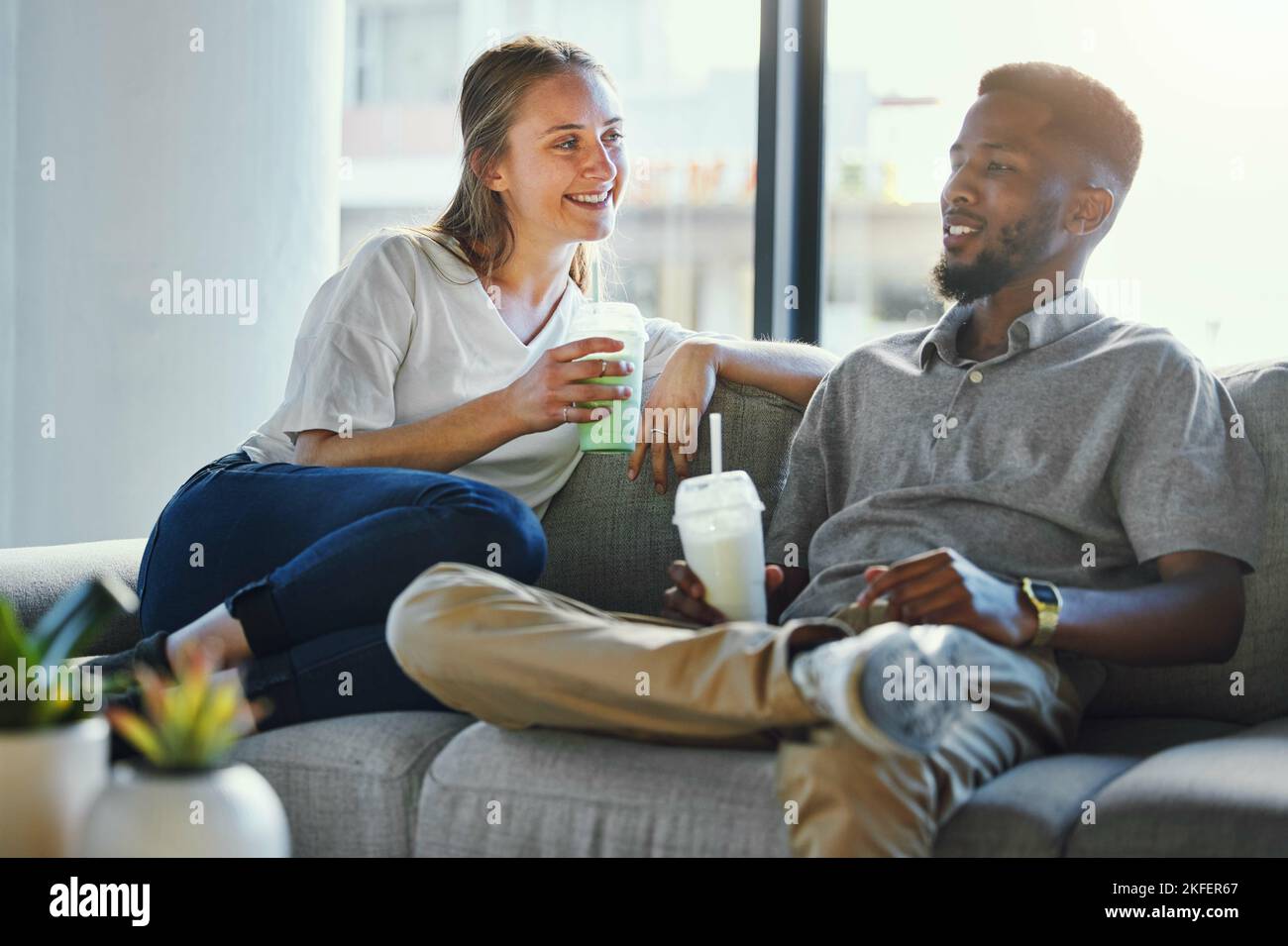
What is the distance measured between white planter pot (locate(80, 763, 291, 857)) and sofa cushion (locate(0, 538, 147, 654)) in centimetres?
82

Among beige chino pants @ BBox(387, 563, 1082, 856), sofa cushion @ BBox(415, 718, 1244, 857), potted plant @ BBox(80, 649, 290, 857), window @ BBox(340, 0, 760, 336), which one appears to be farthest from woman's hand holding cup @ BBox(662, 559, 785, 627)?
window @ BBox(340, 0, 760, 336)

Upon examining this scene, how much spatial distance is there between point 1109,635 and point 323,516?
→ 1029 millimetres

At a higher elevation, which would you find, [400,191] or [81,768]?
[400,191]

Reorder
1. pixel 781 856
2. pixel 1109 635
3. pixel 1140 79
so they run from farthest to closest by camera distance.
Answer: pixel 1140 79 < pixel 1109 635 < pixel 781 856

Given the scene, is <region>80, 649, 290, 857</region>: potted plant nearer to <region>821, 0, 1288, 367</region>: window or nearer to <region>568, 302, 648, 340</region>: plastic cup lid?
<region>568, 302, 648, 340</region>: plastic cup lid

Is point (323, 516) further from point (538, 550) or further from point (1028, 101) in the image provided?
point (1028, 101)

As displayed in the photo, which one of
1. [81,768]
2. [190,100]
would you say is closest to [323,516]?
[81,768]

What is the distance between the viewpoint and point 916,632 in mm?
1325

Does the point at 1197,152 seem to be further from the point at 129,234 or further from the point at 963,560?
the point at 129,234

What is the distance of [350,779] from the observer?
1.53 meters

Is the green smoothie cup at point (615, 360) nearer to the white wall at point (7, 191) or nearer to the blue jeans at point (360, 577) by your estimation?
the blue jeans at point (360, 577)

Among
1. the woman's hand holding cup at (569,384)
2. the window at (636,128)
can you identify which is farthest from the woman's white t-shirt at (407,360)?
Result: the window at (636,128)

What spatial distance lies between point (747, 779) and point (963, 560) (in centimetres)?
37

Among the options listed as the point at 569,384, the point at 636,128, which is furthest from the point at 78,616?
the point at 636,128
